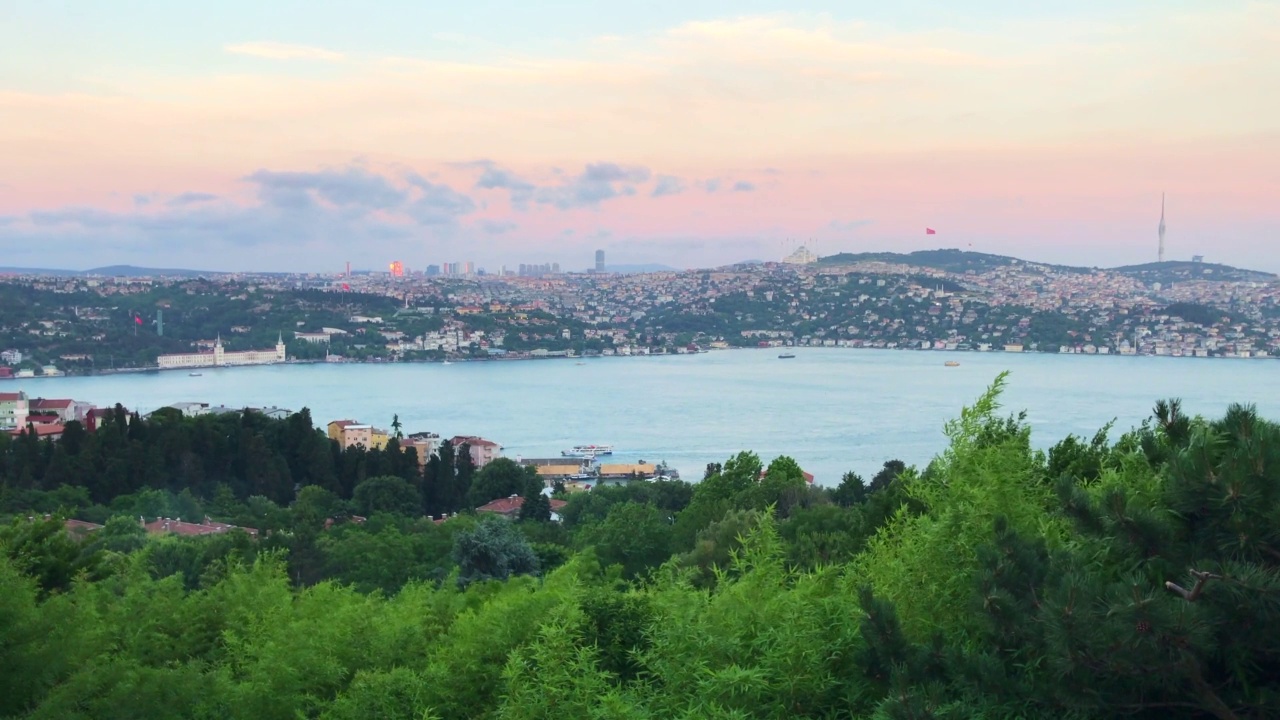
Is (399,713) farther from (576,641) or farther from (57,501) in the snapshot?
(57,501)

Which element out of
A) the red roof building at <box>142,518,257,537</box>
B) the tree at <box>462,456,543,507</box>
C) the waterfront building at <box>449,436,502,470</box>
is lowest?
the waterfront building at <box>449,436,502,470</box>

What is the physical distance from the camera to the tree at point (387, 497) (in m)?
19.8

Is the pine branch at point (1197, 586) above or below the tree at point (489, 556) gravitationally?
above

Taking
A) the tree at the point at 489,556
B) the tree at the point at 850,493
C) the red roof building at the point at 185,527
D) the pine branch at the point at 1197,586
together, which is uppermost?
the pine branch at the point at 1197,586

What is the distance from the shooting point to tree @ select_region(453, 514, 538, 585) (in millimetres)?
10320

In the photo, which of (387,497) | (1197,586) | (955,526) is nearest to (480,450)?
(387,497)

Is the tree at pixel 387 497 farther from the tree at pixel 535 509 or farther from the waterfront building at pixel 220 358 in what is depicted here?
the waterfront building at pixel 220 358

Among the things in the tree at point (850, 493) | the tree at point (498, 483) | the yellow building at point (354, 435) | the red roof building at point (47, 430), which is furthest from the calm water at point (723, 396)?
the red roof building at point (47, 430)

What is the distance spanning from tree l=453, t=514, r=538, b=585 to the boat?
2112 centimetres

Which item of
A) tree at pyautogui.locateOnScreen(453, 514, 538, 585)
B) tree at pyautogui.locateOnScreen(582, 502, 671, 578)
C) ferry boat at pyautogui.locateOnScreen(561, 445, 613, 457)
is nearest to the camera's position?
tree at pyautogui.locateOnScreen(453, 514, 538, 585)

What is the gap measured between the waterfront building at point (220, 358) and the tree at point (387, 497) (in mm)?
44085

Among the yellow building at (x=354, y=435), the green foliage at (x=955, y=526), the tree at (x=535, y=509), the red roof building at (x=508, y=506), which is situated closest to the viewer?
the green foliage at (x=955, y=526)

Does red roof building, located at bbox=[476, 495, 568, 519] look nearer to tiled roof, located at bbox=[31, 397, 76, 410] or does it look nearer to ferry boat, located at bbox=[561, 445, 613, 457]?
ferry boat, located at bbox=[561, 445, 613, 457]

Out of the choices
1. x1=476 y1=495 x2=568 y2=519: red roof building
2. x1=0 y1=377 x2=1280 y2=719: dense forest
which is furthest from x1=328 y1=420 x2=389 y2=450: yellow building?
x1=0 y1=377 x2=1280 y2=719: dense forest
